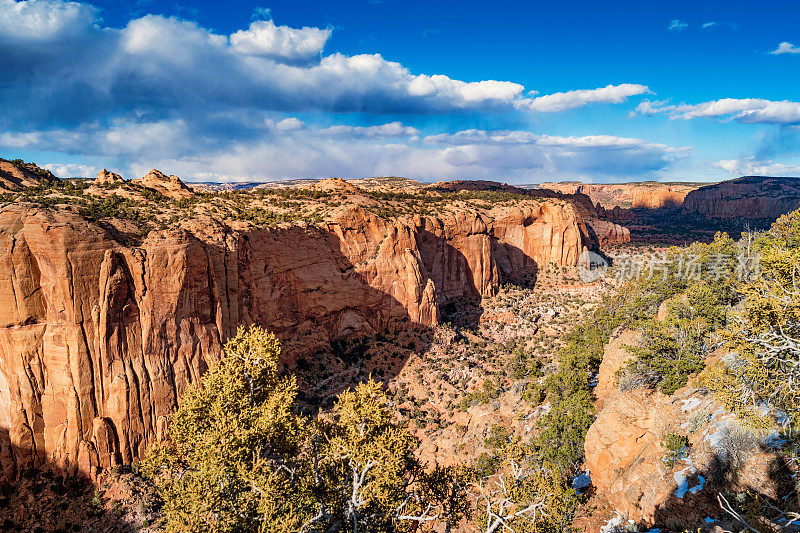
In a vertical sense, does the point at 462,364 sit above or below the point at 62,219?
below

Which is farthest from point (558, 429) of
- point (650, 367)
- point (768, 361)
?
point (768, 361)

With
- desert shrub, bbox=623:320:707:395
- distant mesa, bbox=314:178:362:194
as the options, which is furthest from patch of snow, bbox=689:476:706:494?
distant mesa, bbox=314:178:362:194

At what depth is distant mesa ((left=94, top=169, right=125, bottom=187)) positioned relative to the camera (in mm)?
40688

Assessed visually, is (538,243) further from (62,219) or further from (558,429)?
(62,219)

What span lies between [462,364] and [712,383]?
101 feet

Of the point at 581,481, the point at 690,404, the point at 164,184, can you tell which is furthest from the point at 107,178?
the point at 690,404

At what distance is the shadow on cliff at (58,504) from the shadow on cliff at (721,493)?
26.8m

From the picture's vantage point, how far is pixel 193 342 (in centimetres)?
2850

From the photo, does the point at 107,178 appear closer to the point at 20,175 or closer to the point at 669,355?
the point at 20,175

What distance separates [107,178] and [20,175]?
702 centimetres

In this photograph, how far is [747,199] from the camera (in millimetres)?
152750

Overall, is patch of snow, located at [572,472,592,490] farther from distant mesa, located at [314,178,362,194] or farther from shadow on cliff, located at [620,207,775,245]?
shadow on cliff, located at [620,207,775,245]

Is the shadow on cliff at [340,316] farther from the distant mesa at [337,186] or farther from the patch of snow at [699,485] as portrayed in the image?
the patch of snow at [699,485]

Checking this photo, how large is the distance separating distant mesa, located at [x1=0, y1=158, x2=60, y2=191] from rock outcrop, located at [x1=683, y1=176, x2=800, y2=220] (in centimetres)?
18432
